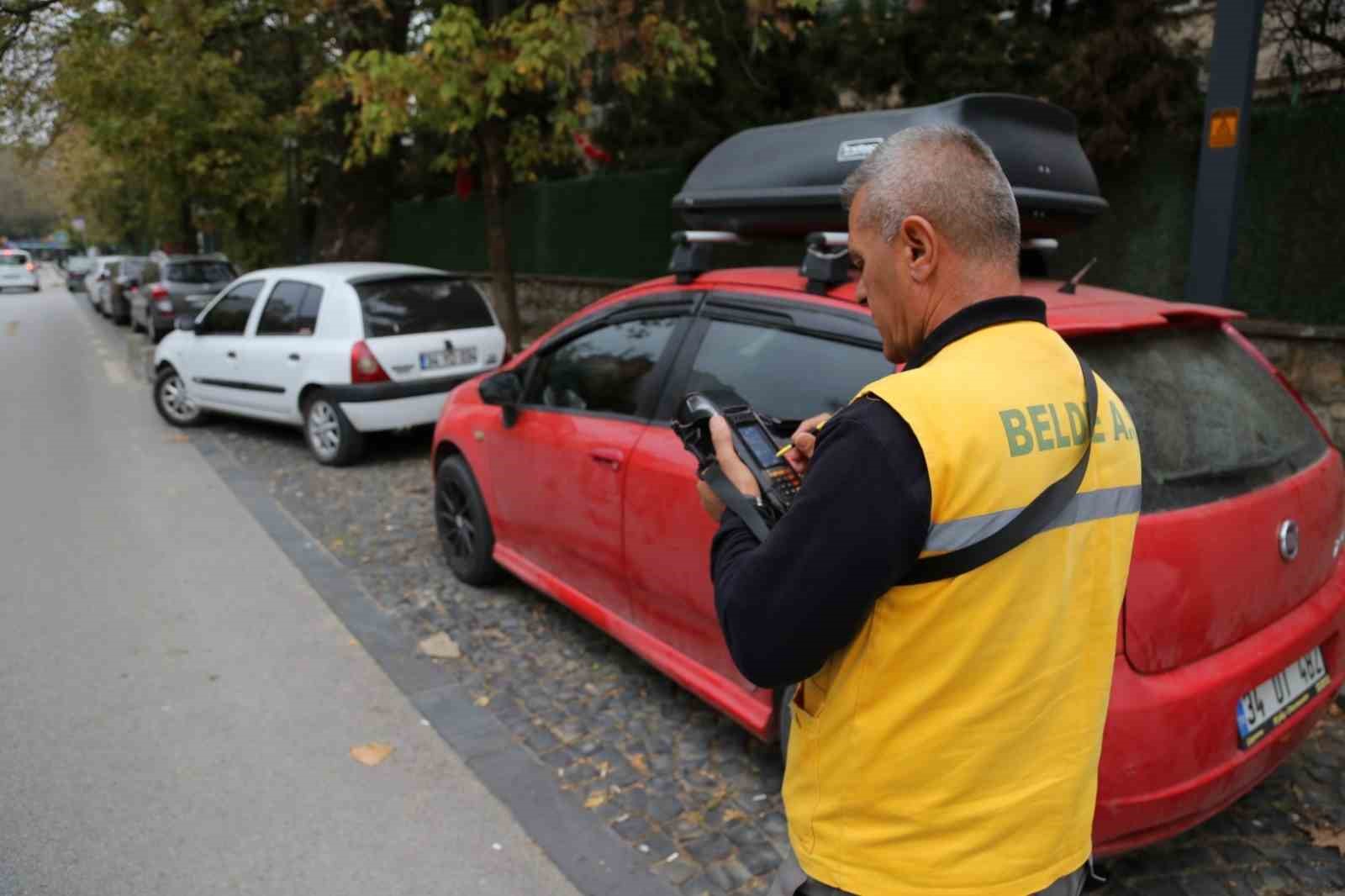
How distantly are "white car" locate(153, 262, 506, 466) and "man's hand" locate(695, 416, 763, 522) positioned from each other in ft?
23.1

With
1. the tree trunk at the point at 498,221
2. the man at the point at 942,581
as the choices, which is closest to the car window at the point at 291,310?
the tree trunk at the point at 498,221

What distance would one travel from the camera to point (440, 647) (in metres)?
4.70

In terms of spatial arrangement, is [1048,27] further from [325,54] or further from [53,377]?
[53,377]

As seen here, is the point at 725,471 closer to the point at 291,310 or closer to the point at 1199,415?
the point at 1199,415

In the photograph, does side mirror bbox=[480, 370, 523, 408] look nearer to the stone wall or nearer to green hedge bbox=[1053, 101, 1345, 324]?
the stone wall

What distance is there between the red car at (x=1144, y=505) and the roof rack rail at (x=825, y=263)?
0.04m

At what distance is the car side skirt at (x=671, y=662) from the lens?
3275mm

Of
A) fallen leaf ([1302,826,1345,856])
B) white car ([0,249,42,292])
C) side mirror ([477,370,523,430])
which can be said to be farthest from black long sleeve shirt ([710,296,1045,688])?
white car ([0,249,42,292])

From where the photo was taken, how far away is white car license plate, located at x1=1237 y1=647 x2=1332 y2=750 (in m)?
2.64

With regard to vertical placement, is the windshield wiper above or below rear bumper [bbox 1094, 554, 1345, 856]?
above

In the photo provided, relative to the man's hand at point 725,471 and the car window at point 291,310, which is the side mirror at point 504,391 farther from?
the car window at point 291,310

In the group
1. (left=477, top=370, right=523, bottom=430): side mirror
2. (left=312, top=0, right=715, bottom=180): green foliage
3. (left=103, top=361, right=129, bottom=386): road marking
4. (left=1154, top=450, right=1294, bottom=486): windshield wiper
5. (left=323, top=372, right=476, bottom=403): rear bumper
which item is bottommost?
(left=103, top=361, right=129, bottom=386): road marking

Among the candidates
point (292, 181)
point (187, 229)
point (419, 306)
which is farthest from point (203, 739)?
point (187, 229)

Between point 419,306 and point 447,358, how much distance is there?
53 cm
